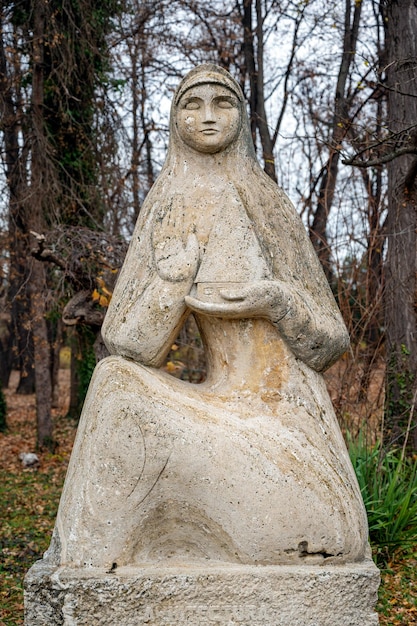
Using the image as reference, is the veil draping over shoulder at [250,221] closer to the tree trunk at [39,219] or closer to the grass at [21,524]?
the grass at [21,524]

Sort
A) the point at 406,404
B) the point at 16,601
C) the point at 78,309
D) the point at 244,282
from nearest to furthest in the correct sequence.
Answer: the point at 244,282, the point at 16,601, the point at 406,404, the point at 78,309

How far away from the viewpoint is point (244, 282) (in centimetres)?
310

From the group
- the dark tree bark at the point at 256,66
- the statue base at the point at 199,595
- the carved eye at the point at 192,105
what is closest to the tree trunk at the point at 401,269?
the carved eye at the point at 192,105

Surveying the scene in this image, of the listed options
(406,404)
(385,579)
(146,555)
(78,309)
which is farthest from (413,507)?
(78,309)

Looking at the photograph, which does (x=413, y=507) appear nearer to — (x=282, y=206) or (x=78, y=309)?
(x=282, y=206)

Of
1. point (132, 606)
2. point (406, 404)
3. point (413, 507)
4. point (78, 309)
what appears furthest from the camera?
point (78, 309)

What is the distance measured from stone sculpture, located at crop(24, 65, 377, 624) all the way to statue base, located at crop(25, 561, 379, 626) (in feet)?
0.18

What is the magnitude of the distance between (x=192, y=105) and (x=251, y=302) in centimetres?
91

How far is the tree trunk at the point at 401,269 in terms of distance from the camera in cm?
702

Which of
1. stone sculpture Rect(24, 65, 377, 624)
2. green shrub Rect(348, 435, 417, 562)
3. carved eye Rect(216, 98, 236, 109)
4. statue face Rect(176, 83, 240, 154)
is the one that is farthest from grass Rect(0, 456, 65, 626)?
carved eye Rect(216, 98, 236, 109)

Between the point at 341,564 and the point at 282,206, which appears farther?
the point at 282,206

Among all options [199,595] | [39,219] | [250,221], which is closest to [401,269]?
[250,221]

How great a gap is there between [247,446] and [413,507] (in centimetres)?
323

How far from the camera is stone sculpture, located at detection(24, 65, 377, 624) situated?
9.32 feet
